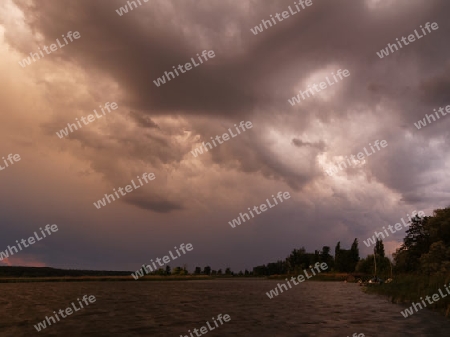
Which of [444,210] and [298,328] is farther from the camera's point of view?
[444,210]

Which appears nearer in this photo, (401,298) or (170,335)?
(170,335)

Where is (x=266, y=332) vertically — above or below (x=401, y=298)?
above

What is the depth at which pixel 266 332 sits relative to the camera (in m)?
24.4

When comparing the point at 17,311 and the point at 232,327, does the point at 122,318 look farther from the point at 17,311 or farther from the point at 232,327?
the point at 17,311

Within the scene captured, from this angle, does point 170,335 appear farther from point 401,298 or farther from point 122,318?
point 401,298

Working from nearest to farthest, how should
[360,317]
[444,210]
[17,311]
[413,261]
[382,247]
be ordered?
1. [360,317]
2. [17,311]
3. [444,210]
4. [413,261]
5. [382,247]

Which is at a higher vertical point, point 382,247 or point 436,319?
point 436,319

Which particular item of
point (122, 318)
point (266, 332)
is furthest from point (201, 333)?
point (122, 318)

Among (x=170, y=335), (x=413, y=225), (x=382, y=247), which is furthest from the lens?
(x=382, y=247)

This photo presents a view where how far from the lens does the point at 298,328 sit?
25844mm

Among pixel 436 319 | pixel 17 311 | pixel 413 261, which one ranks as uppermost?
pixel 17 311

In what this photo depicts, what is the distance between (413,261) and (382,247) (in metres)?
95.5

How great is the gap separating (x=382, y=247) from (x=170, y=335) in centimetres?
18329

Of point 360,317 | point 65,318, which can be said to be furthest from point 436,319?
point 65,318
